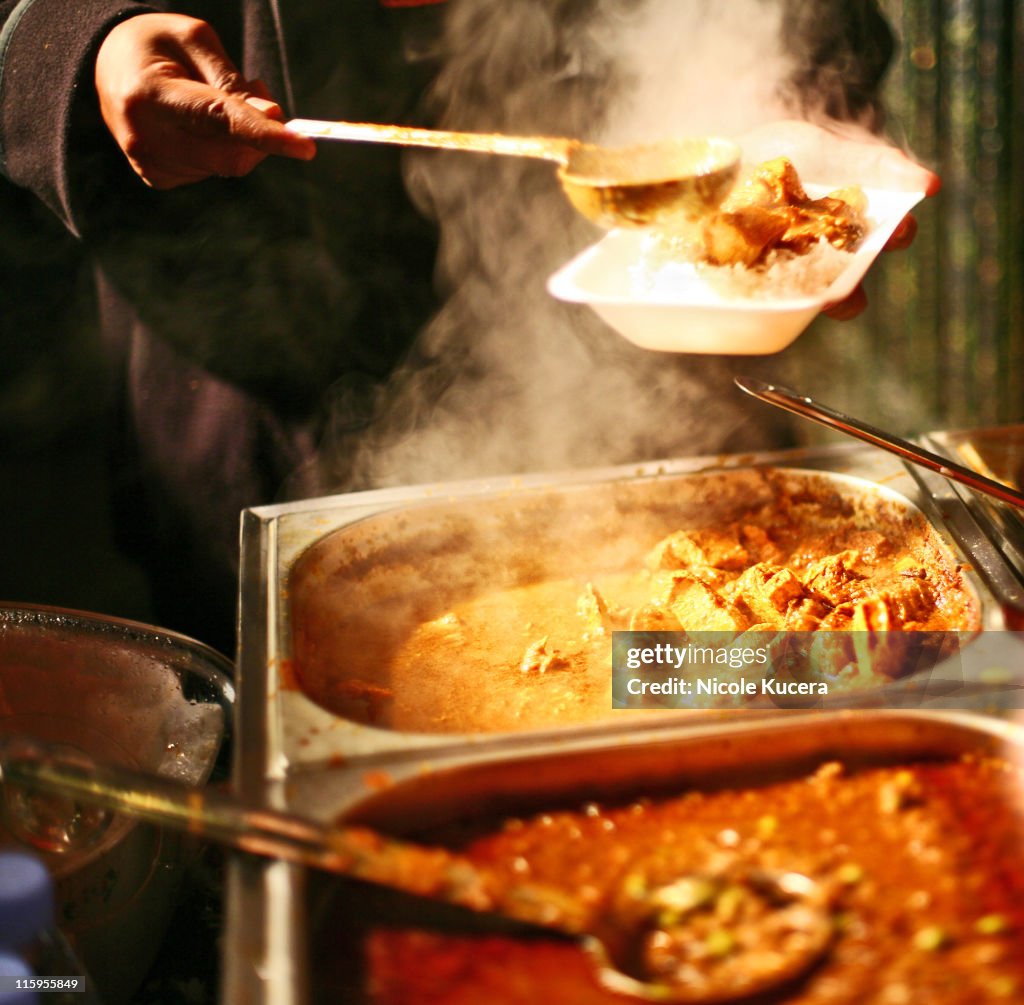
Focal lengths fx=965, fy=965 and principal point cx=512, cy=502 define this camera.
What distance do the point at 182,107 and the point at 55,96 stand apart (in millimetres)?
582

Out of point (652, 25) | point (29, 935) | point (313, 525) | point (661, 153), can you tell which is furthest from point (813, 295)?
point (29, 935)

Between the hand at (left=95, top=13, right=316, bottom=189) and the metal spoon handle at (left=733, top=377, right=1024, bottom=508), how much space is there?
97 centimetres

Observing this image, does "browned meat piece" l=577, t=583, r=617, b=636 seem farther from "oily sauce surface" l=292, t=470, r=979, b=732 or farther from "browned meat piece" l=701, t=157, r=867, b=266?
"browned meat piece" l=701, t=157, r=867, b=266

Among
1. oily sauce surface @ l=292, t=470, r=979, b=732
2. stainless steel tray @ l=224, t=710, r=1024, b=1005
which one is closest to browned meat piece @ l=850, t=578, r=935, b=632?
oily sauce surface @ l=292, t=470, r=979, b=732

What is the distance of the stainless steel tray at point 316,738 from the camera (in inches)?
43.6

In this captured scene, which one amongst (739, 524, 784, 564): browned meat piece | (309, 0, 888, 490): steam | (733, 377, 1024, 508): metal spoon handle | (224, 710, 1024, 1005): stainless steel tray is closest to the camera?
(224, 710, 1024, 1005): stainless steel tray

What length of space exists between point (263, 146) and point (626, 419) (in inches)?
48.7

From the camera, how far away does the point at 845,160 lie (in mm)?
2211

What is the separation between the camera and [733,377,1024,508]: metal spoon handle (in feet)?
5.68

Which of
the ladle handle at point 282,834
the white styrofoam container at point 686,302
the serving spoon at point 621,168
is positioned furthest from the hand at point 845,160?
the ladle handle at point 282,834

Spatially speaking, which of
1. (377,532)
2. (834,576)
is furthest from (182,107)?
(834,576)

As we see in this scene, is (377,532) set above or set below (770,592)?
above

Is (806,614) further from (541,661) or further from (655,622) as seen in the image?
(541,661)

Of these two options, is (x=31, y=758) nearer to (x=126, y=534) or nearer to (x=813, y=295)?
(x=813, y=295)
